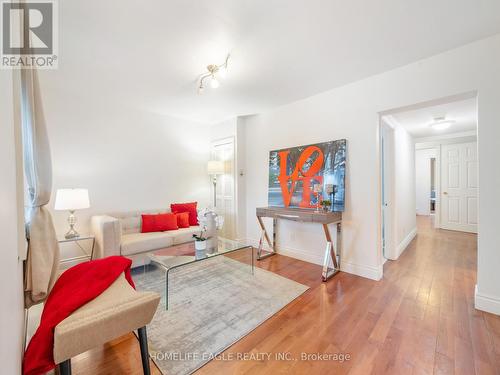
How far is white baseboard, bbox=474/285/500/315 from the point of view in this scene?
192cm

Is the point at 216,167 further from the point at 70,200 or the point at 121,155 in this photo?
the point at 70,200

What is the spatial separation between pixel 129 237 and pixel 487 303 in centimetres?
402

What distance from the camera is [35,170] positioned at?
1312 mm

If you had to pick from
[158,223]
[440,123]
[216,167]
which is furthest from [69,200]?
[440,123]

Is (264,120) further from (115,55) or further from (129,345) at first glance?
(129,345)

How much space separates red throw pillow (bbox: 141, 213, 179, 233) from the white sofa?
110mm

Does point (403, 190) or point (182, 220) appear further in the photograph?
point (403, 190)

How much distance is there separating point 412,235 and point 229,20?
5090 millimetres

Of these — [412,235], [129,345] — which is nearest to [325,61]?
[129,345]

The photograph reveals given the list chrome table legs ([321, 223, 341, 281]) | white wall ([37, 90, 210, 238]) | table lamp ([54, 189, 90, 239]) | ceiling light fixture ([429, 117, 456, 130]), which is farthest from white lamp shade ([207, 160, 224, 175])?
ceiling light fixture ([429, 117, 456, 130])

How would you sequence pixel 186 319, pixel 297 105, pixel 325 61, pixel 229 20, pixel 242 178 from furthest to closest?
pixel 242 178
pixel 297 105
pixel 325 61
pixel 186 319
pixel 229 20

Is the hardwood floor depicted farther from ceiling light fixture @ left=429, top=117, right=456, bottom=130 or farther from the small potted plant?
ceiling light fixture @ left=429, top=117, right=456, bottom=130

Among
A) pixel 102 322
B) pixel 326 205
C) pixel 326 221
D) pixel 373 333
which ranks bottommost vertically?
pixel 373 333

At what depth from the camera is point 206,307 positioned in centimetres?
209
